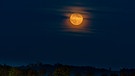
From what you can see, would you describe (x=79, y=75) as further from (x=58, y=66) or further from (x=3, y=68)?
(x=3, y=68)

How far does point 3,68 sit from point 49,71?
534cm

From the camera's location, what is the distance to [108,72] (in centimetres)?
8212

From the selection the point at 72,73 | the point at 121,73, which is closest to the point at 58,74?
the point at 72,73

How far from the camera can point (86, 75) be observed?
8344 cm

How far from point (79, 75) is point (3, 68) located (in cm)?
863

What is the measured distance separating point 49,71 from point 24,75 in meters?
2.97

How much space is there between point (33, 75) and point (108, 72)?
8.28 m

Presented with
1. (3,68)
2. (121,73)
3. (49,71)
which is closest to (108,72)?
(121,73)

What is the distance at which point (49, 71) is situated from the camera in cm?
8238

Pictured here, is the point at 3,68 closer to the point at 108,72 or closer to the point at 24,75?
the point at 24,75

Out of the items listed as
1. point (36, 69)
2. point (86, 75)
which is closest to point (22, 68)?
point (36, 69)

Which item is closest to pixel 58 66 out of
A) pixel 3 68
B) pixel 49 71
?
pixel 49 71

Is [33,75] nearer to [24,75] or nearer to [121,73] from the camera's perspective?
[24,75]

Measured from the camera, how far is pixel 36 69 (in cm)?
8238
